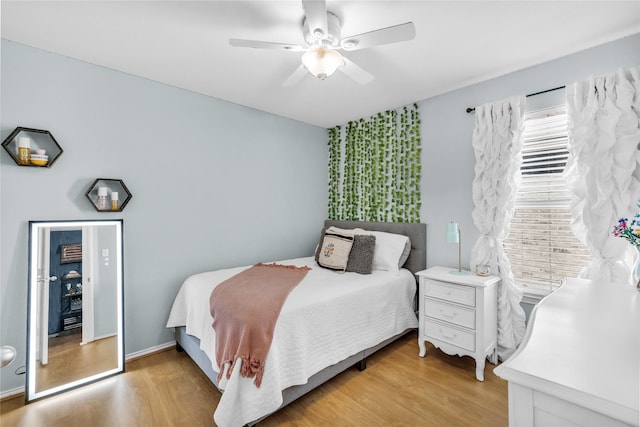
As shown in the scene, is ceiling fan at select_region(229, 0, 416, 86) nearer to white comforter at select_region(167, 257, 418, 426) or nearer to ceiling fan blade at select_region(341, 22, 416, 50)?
ceiling fan blade at select_region(341, 22, 416, 50)

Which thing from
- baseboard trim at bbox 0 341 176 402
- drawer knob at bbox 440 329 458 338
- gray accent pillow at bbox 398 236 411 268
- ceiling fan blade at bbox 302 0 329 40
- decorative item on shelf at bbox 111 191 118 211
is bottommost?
baseboard trim at bbox 0 341 176 402

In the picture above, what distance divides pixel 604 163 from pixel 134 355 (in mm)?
4028

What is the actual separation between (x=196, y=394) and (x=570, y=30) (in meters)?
3.64

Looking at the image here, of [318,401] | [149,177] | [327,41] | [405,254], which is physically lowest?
[318,401]

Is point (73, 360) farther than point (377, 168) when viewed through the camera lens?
No

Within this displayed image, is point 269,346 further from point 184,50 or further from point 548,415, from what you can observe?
point 184,50

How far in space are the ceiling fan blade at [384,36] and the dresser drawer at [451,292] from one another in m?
1.89

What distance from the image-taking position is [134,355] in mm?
2541

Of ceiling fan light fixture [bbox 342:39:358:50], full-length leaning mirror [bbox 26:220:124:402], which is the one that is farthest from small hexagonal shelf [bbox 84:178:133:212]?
ceiling fan light fixture [bbox 342:39:358:50]

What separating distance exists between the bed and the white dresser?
4.26 feet

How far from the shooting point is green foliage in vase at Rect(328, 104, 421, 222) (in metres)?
3.19

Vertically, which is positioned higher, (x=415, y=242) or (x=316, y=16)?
(x=316, y=16)

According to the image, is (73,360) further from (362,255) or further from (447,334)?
(447,334)

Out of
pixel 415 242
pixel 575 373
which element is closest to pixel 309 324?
pixel 575 373
